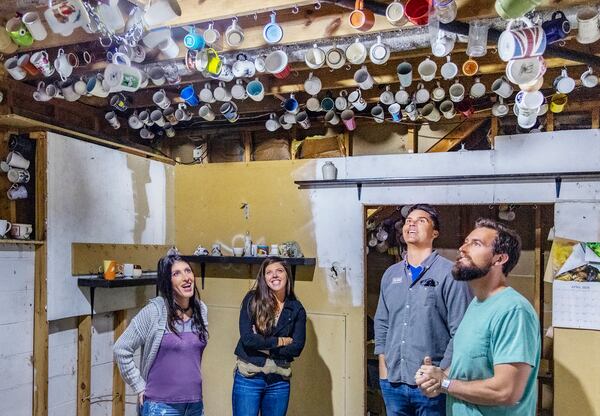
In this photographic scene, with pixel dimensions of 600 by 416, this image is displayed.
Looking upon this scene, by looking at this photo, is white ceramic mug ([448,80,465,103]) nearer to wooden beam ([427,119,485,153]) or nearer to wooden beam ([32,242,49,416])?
wooden beam ([427,119,485,153])

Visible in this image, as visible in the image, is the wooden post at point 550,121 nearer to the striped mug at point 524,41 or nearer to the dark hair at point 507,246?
the striped mug at point 524,41

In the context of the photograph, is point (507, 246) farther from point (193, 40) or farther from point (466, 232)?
point (466, 232)

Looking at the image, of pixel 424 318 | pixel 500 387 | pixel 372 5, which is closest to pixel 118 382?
pixel 424 318

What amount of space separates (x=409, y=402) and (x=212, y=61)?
1.92 m

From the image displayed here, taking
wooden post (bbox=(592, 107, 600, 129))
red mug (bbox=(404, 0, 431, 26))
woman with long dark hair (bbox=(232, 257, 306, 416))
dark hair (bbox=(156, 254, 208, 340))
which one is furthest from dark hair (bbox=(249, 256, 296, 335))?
wooden post (bbox=(592, 107, 600, 129))

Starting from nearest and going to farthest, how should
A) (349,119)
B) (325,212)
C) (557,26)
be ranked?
(557,26) → (349,119) → (325,212)

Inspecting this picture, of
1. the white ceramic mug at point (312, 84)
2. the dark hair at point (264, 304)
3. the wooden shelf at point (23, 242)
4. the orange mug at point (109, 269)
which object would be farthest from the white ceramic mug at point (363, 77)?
the wooden shelf at point (23, 242)

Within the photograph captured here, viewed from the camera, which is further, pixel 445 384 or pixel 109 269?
pixel 109 269

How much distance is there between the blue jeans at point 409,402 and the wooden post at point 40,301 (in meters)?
2.09

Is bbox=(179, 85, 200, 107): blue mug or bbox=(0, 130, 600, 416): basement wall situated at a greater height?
bbox=(179, 85, 200, 107): blue mug

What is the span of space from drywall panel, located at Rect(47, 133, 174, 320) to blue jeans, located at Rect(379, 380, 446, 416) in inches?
82.3

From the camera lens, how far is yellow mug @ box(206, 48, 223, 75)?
2.52m

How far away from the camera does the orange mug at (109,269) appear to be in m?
3.43

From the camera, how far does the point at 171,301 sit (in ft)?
7.98
